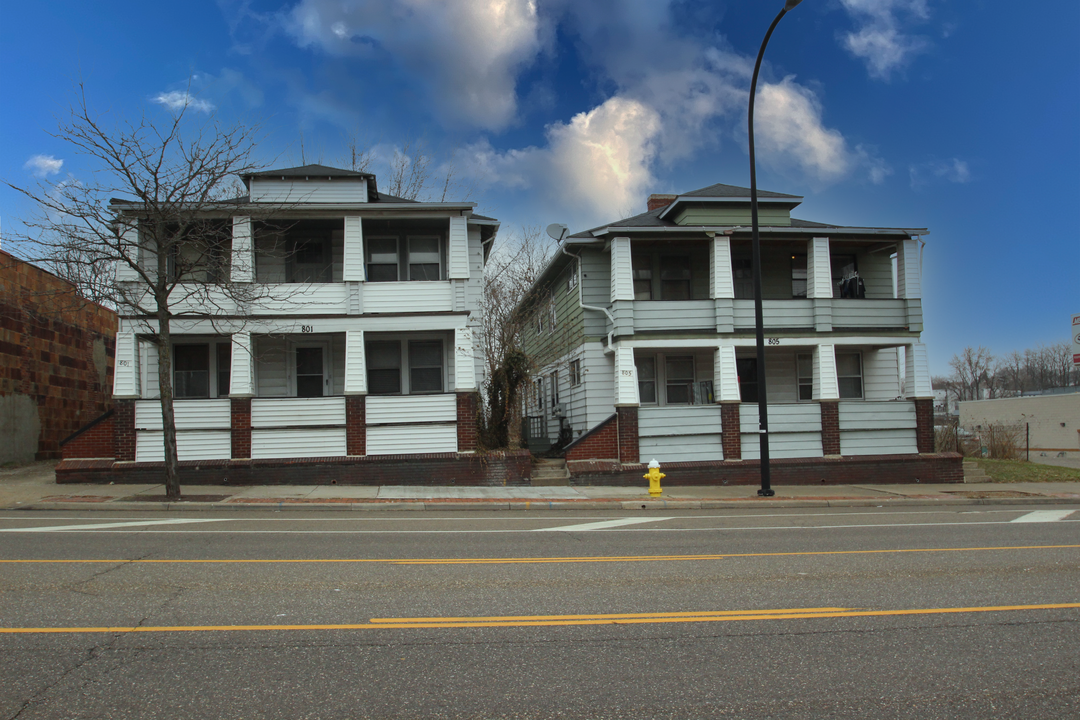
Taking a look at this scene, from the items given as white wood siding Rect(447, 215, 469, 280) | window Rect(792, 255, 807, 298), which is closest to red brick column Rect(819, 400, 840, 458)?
window Rect(792, 255, 807, 298)

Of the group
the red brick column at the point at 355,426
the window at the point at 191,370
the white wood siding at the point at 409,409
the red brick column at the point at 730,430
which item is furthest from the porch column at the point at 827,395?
the window at the point at 191,370

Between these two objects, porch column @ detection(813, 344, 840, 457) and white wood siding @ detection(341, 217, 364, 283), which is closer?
white wood siding @ detection(341, 217, 364, 283)

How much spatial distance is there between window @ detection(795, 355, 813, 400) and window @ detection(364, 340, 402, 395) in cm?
1095

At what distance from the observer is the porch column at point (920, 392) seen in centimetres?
1992

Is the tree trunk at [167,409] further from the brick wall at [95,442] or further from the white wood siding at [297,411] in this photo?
the brick wall at [95,442]

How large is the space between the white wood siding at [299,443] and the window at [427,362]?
8.56ft

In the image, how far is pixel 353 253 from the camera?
1831cm

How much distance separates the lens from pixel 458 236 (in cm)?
1855

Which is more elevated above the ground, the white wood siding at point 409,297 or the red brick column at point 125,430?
the white wood siding at point 409,297

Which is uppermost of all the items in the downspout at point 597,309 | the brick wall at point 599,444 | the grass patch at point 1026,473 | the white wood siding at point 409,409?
the downspout at point 597,309

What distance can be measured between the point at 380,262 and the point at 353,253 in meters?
1.09

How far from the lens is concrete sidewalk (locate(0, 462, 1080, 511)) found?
47.3 feet

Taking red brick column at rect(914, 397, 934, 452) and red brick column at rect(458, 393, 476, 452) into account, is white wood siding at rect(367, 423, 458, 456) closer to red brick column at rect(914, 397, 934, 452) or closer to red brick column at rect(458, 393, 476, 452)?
red brick column at rect(458, 393, 476, 452)

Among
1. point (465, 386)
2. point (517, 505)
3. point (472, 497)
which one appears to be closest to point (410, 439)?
point (465, 386)
